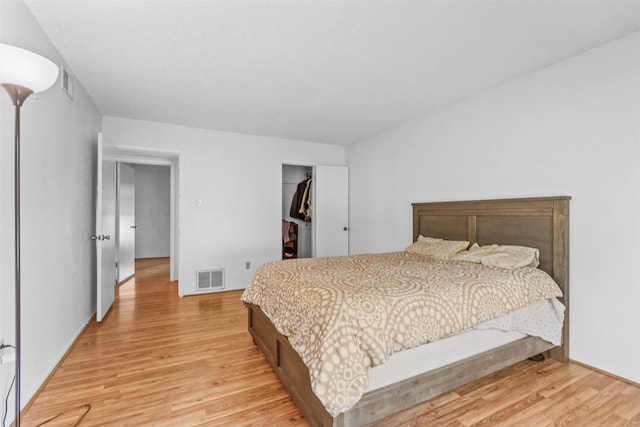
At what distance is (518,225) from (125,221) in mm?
5401

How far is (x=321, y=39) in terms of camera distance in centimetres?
194

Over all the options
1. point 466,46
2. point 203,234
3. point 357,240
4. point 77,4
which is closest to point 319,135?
point 357,240

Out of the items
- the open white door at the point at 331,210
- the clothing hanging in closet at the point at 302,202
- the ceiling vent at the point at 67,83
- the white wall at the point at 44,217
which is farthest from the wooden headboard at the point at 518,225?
the ceiling vent at the point at 67,83

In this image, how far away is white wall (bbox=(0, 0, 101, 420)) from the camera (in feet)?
4.78

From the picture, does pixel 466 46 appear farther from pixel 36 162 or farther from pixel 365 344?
pixel 36 162

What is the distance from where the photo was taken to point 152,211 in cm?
686

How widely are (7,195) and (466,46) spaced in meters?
2.84

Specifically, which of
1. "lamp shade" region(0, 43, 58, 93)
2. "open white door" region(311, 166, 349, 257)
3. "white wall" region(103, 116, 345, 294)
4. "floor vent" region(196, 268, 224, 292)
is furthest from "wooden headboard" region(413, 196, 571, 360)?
"lamp shade" region(0, 43, 58, 93)

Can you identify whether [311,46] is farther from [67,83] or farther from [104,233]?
[104,233]

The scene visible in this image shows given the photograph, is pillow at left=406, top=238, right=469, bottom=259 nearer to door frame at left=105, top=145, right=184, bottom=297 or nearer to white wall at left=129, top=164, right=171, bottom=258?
door frame at left=105, top=145, right=184, bottom=297


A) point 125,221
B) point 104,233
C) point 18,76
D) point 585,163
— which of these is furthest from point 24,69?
point 125,221

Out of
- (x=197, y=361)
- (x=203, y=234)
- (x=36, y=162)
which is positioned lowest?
(x=197, y=361)

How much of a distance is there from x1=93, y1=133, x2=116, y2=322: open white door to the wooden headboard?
→ 335cm

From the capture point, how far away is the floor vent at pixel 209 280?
13.0 ft
